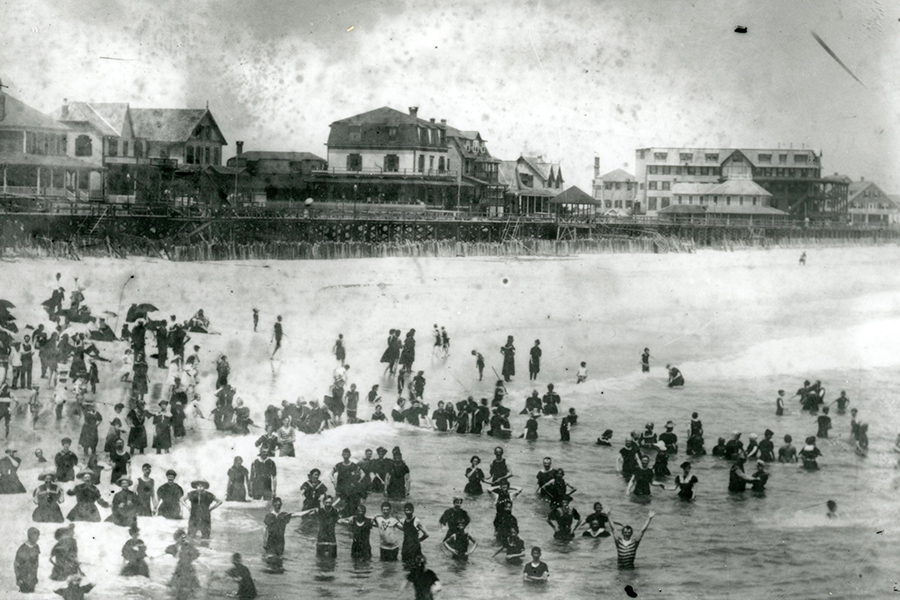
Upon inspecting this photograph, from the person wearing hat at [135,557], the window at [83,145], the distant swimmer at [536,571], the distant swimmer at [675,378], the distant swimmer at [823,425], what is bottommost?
the distant swimmer at [536,571]

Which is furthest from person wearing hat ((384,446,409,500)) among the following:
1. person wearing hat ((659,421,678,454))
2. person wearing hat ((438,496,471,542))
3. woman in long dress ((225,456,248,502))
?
person wearing hat ((659,421,678,454))

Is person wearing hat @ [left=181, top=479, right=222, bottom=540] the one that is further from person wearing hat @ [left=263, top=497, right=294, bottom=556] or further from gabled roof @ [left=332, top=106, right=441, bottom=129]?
gabled roof @ [left=332, top=106, right=441, bottom=129]

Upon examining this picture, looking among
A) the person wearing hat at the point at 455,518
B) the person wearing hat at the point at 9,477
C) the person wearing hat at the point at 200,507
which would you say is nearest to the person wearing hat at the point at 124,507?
the person wearing hat at the point at 200,507

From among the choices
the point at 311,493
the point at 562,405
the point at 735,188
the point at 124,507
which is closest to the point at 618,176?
the point at 735,188

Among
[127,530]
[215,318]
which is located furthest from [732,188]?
[127,530]

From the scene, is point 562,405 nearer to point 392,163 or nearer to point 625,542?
point 625,542

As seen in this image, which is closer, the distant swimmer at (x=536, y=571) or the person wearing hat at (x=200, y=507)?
the distant swimmer at (x=536, y=571)

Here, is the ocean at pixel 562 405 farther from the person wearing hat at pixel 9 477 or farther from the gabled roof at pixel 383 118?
the gabled roof at pixel 383 118
